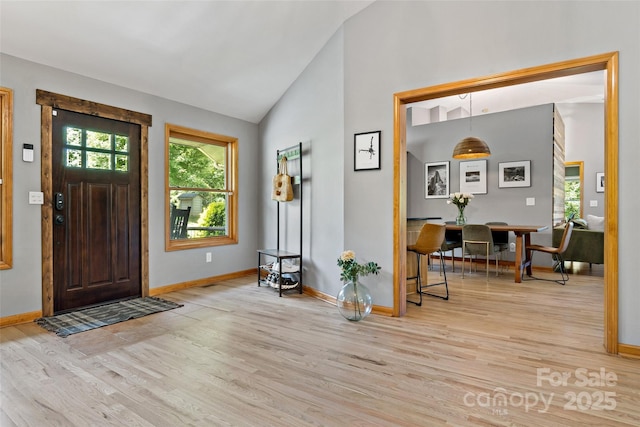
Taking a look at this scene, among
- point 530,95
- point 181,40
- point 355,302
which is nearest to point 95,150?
point 181,40

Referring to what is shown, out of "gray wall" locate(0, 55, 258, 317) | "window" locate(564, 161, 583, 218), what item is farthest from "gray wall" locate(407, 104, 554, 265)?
"gray wall" locate(0, 55, 258, 317)

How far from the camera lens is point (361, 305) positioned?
3.23 metres

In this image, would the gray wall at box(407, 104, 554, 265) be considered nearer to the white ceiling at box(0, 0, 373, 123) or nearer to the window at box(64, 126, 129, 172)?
the white ceiling at box(0, 0, 373, 123)

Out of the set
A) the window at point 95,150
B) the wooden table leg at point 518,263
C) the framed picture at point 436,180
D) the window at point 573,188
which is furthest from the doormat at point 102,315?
the window at point 573,188

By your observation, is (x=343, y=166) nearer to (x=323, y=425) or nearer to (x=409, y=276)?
(x=409, y=276)

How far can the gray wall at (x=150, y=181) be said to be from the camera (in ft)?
10.5

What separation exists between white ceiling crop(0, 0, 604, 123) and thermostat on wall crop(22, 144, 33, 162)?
2.72 feet

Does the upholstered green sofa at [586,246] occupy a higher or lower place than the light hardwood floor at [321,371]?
higher

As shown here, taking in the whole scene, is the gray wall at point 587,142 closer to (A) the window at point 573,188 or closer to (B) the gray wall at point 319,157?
(A) the window at point 573,188

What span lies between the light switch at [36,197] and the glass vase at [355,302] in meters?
3.05

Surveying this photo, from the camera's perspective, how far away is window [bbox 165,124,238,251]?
458cm

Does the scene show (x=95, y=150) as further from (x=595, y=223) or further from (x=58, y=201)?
(x=595, y=223)

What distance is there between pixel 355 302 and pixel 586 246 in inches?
187

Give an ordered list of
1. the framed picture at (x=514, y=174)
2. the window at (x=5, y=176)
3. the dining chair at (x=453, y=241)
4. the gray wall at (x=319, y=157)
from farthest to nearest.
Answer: the framed picture at (x=514, y=174) → the dining chair at (x=453, y=241) → the gray wall at (x=319, y=157) → the window at (x=5, y=176)
